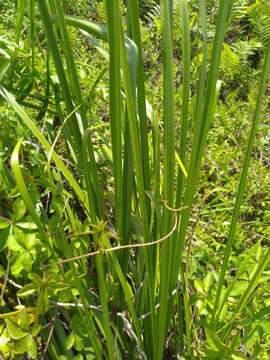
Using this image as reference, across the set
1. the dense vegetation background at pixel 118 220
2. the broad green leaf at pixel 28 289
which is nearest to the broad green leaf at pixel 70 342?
the dense vegetation background at pixel 118 220

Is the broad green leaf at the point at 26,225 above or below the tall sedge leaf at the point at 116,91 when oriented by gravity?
below

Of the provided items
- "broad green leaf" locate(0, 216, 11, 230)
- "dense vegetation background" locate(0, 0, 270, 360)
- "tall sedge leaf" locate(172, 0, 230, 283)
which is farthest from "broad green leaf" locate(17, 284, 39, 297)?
"tall sedge leaf" locate(172, 0, 230, 283)

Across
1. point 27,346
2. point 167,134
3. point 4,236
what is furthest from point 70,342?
point 167,134

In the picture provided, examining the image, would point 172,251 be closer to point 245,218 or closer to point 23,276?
point 23,276

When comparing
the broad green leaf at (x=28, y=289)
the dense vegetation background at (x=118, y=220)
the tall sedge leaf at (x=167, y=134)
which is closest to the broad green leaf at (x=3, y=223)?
the dense vegetation background at (x=118, y=220)

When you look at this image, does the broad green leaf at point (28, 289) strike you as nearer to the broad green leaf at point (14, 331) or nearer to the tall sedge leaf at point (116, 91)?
the broad green leaf at point (14, 331)

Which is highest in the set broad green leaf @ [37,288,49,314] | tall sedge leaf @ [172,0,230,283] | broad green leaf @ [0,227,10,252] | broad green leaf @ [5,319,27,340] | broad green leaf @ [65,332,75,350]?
tall sedge leaf @ [172,0,230,283]

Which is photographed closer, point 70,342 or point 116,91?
point 116,91

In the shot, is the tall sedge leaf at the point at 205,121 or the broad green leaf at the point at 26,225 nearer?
the tall sedge leaf at the point at 205,121

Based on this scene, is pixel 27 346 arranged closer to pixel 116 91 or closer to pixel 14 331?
pixel 14 331

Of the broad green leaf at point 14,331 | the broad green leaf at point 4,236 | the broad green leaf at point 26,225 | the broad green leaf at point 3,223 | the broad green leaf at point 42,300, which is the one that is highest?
the broad green leaf at point 3,223

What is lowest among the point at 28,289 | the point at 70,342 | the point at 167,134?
the point at 70,342

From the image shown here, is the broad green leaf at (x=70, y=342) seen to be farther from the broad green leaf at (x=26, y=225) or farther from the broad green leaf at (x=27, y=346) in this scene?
the broad green leaf at (x=26, y=225)

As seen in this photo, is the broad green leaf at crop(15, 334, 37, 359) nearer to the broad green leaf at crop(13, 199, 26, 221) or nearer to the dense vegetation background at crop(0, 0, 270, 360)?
the dense vegetation background at crop(0, 0, 270, 360)
